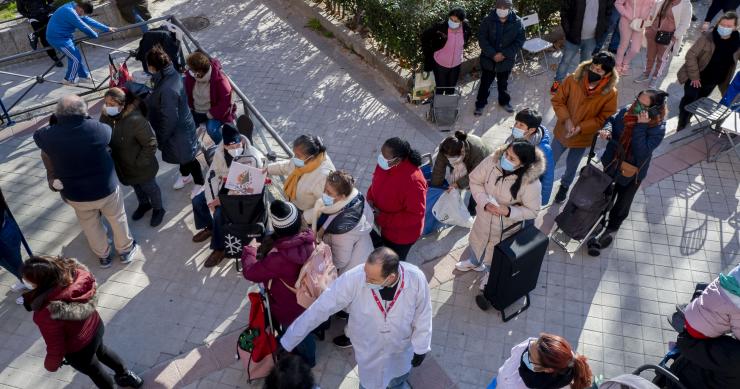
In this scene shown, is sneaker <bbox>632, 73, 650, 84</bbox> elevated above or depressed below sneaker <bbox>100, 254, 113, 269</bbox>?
below

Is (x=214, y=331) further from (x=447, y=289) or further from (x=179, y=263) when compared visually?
(x=447, y=289)

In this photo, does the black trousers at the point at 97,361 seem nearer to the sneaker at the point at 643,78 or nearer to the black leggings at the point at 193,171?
the black leggings at the point at 193,171

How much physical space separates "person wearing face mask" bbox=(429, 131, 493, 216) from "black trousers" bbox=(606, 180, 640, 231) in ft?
4.61

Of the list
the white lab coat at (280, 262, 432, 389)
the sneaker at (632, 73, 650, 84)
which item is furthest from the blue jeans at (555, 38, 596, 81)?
the white lab coat at (280, 262, 432, 389)

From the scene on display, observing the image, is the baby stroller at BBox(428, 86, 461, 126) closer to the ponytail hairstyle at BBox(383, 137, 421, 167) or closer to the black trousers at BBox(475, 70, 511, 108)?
the black trousers at BBox(475, 70, 511, 108)

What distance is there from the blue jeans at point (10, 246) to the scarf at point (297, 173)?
2584mm

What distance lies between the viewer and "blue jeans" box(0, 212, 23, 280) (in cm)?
536

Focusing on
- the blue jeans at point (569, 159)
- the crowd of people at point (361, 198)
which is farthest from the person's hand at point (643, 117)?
the blue jeans at point (569, 159)

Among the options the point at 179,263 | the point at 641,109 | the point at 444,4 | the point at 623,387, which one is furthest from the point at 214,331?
the point at 444,4

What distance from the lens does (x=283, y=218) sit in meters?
4.18

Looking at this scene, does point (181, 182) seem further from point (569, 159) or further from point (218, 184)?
point (569, 159)

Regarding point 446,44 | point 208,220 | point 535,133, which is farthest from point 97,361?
point 446,44

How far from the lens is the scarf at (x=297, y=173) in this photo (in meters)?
5.08

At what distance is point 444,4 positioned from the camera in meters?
8.88
